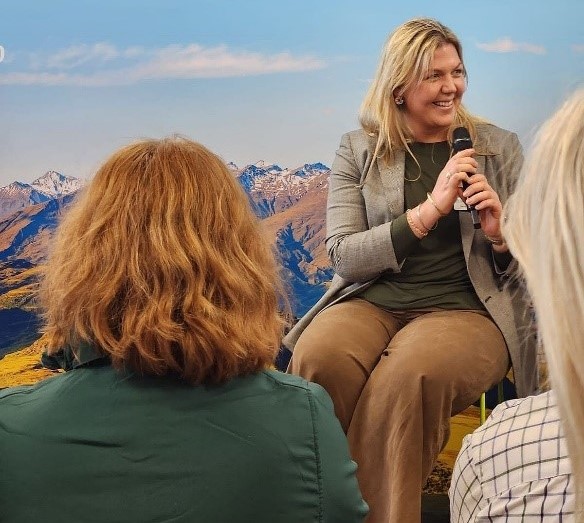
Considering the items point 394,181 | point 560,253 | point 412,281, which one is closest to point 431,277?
point 412,281

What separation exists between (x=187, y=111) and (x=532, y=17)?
53.5 inches

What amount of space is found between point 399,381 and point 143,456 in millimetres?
1168

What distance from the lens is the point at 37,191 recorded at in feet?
12.2

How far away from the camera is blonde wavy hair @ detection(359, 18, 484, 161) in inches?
93.3

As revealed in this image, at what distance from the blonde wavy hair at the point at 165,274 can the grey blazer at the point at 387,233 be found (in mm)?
1121

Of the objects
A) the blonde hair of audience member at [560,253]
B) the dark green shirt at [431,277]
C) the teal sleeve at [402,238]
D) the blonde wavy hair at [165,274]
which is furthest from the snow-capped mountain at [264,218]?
the blonde hair of audience member at [560,253]

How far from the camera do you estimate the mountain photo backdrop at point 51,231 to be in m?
3.59

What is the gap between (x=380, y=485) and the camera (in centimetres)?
215

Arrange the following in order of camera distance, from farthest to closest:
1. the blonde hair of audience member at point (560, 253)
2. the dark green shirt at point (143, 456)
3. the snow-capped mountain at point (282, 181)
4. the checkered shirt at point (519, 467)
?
1. the snow-capped mountain at point (282, 181)
2. the dark green shirt at point (143, 456)
3. the checkered shirt at point (519, 467)
4. the blonde hair of audience member at point (560, 253)

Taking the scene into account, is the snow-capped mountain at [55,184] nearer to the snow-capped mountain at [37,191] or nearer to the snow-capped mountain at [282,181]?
the snow-capped mountain at [37,191]

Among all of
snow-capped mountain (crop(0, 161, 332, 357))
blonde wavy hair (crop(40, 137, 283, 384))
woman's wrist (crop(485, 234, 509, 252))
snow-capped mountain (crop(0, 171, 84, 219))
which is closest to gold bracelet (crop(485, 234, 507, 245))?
woman's wrist (crop(485, 234, 509, 252))

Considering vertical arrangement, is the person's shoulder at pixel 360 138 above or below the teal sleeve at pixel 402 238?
above

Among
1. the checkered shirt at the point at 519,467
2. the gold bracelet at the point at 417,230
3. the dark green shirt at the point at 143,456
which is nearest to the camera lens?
the checkered shirt at the point at 519,467

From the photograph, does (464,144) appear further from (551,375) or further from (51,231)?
(51,231)
